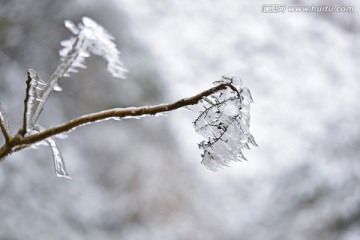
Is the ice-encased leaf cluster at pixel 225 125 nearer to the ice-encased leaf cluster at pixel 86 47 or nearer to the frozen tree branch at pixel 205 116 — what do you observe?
the frozen tree branch at pixel 205 116

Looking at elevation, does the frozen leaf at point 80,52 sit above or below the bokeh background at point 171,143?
below

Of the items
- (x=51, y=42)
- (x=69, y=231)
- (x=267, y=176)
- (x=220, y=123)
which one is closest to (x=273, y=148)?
(x=267, y=176)
